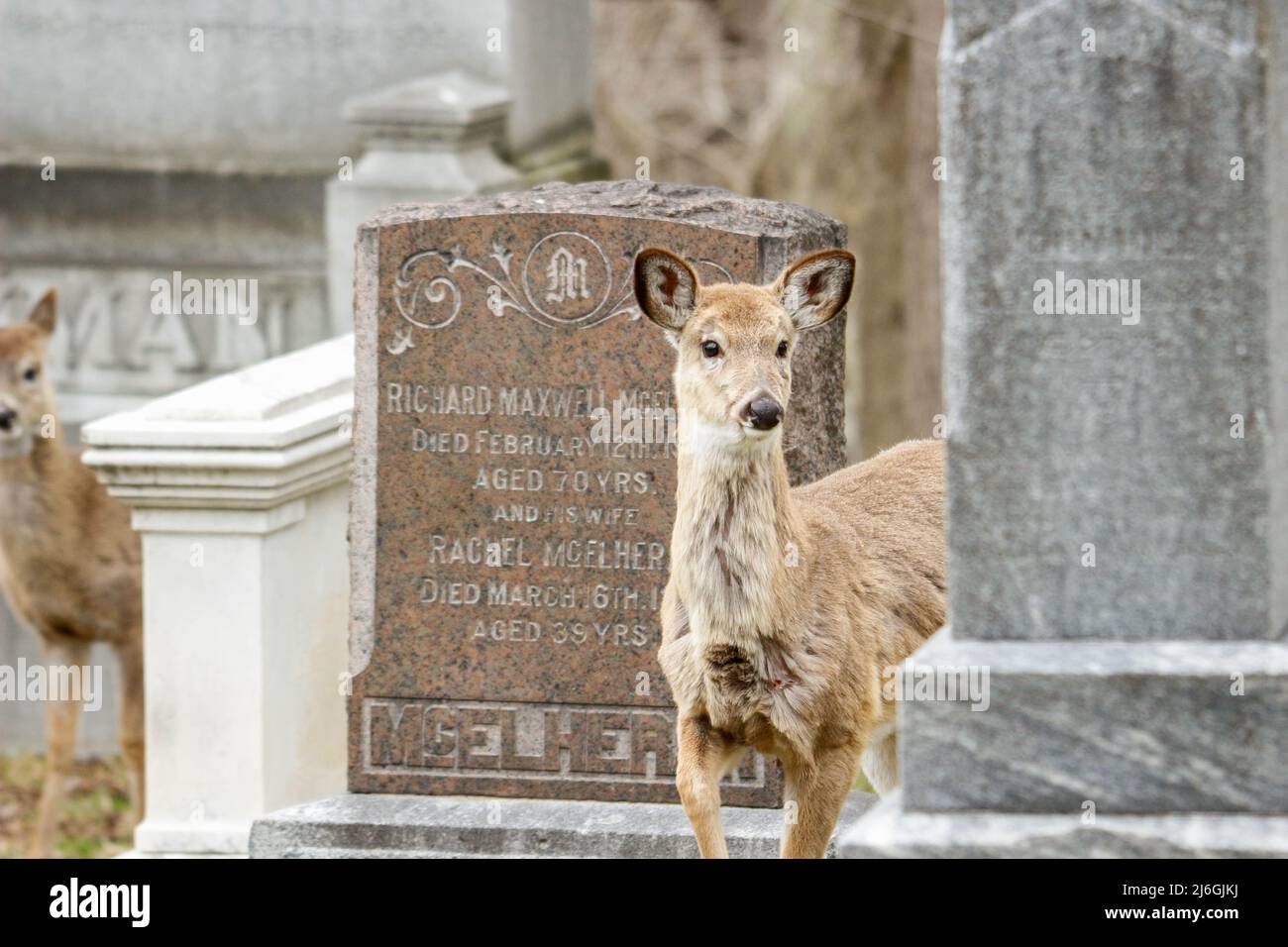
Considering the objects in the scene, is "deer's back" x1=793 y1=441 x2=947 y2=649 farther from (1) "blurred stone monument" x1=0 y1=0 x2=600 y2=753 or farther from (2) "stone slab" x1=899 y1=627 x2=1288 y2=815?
(1) "blurred stone monument" x1=0 y1=0 x2=600 y2=753

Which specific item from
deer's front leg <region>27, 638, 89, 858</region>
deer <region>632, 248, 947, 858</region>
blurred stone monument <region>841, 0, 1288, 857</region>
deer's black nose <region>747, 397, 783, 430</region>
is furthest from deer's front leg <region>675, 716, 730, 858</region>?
deer's front leg <region>27, 638, 89, 858</region>

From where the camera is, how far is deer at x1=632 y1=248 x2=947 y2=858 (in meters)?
5.58

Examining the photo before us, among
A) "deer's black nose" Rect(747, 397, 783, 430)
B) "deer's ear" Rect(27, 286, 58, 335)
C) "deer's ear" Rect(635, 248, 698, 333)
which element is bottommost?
"deer's black nose" Rect(747, 397, 783, 430)

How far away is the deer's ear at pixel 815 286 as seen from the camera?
5.80 m

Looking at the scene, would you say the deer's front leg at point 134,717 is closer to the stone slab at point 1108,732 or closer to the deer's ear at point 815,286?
the deer's ear at point 815,286

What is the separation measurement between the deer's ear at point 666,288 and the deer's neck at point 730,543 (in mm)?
301

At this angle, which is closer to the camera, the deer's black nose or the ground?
the deer's black nose

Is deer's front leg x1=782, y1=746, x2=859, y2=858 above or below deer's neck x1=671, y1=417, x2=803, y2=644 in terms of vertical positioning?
below

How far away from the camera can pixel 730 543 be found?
5.59 m

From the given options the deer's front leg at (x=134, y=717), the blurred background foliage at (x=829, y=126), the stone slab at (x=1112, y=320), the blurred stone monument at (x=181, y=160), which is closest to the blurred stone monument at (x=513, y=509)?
the stone slab at (x=1112, y=320)

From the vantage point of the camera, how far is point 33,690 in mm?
11562

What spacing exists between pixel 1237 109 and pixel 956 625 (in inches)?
46.3

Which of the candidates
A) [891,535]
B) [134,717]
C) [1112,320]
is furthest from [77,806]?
[1112,320]

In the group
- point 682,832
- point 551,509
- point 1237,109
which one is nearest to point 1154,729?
point 1237,109
